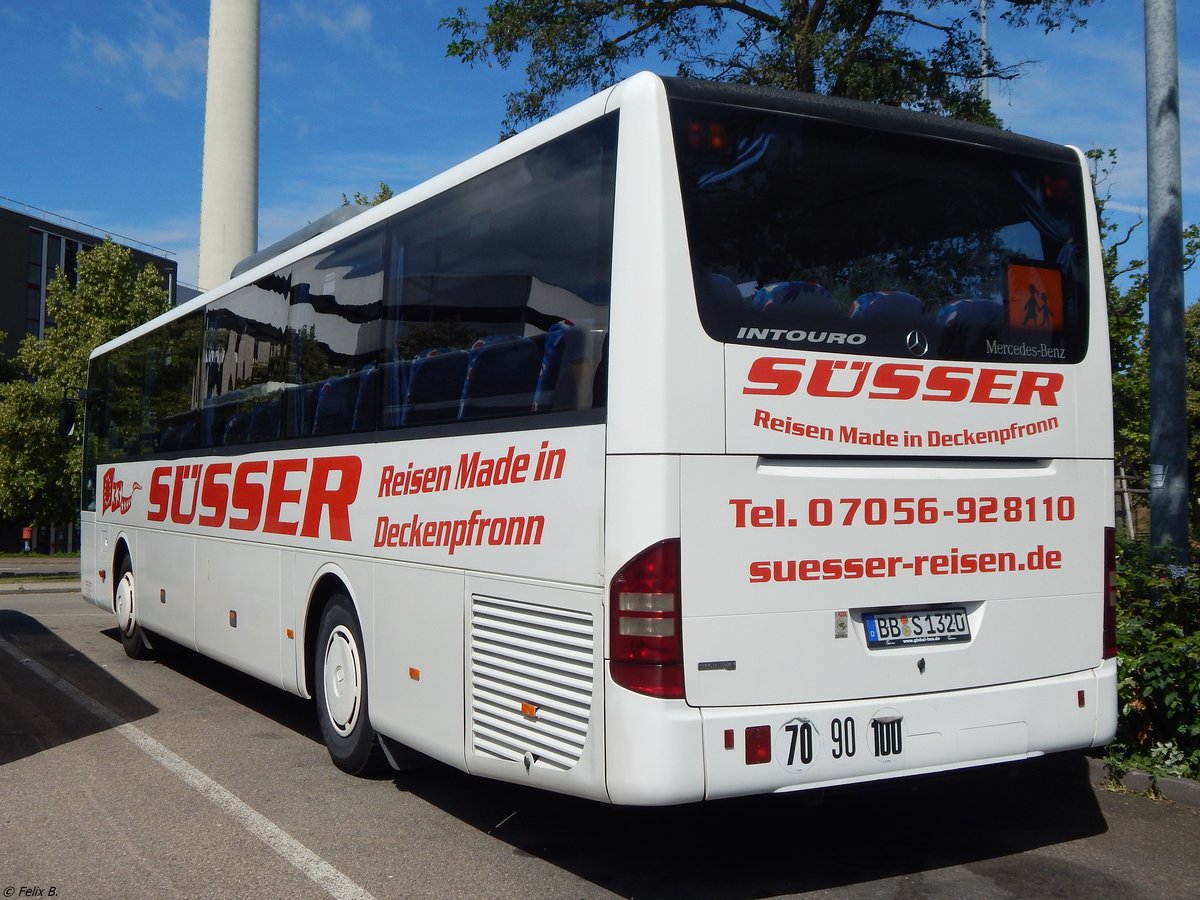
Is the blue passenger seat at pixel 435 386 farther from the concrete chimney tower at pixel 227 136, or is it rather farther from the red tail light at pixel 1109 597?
the concrete chimney tower at pixel 227 136

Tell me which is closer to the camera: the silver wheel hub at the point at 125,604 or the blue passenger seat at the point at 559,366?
the blue passenger seat at the point at 559,366

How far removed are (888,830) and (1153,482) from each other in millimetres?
3540

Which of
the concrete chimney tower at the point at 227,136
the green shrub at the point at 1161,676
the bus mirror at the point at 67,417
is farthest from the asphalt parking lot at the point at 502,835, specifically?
the concrete chimney tower at the point at 227,136

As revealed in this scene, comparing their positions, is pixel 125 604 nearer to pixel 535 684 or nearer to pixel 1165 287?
pixel 535 684

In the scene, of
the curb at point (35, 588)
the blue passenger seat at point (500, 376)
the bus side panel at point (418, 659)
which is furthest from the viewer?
the curb at point (35, 588)

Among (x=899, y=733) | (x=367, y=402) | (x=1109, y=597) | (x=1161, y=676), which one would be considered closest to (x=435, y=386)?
(x=367, y=402)

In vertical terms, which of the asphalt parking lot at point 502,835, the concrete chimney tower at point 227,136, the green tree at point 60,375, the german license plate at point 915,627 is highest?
the concrete chimney tower at point 227,136

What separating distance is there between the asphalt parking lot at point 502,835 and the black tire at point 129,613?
3.78 meters

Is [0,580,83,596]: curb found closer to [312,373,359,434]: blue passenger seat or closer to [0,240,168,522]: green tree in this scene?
[0,240,168,522]: green tree

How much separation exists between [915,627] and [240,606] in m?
5.38

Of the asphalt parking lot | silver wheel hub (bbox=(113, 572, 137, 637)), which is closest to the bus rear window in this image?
the asphalt parking lot

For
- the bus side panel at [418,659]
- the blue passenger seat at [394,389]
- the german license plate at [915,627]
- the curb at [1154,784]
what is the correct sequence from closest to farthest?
the german license plate at [915,627], the bus side panel at [418,659], the curb at [1154,784], the blue passenger seat at [394,389]

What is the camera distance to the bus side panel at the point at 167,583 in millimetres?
9953

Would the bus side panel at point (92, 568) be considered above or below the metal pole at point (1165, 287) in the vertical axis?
below
